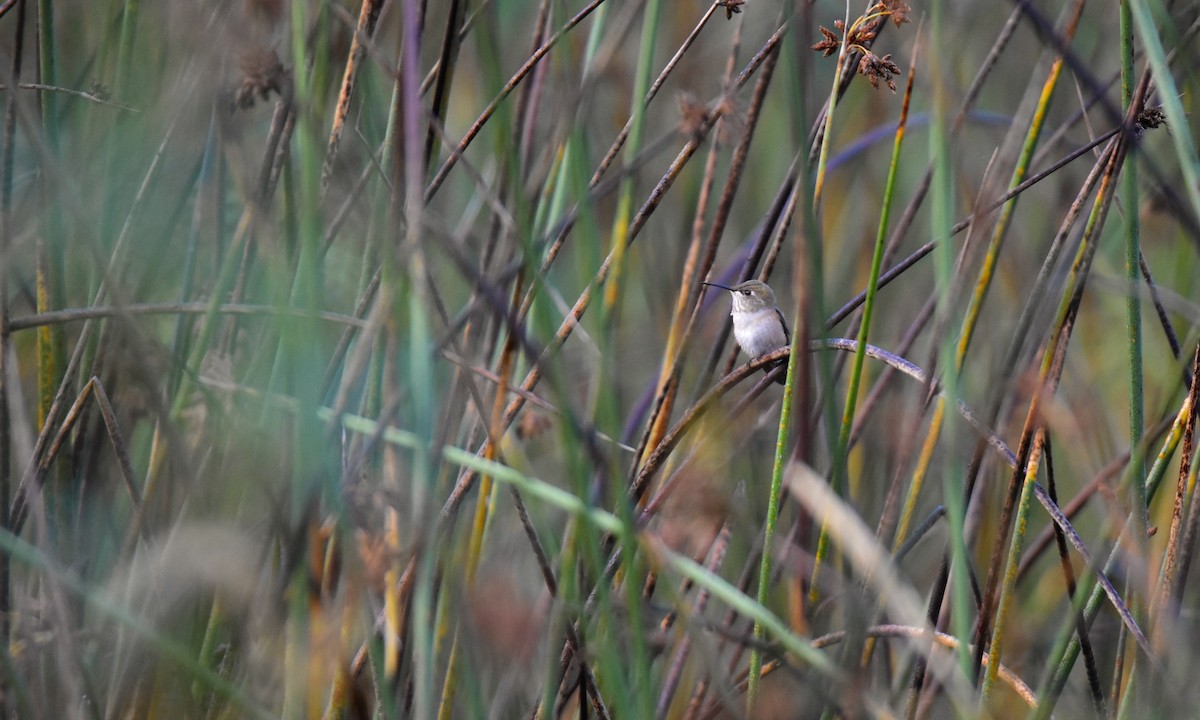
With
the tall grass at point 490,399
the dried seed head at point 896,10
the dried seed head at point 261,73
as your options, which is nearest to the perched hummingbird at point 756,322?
the tall grass at point 490,399

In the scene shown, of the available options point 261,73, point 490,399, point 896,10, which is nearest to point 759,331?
point 490,399

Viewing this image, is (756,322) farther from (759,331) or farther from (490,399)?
(490,399)

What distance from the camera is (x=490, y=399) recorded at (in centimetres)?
174

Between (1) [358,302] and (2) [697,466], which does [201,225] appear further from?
(2) [697,466]

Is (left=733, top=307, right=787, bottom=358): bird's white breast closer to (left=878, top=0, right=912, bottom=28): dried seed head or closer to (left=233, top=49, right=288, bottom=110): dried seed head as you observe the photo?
(left=878, top=0, right=912, bottom=28): dried seed head

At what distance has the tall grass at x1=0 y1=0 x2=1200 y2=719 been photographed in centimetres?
104

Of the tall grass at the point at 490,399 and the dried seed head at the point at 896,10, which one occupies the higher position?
the dried seed head at the point at 896,10

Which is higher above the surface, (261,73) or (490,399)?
(261,73)

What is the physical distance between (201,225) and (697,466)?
1064 millimetres

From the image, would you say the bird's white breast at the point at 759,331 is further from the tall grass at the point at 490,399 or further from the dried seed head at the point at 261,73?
the dried seed head at the point at 261,73

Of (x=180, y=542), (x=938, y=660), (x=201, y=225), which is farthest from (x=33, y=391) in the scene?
(x=938, y=660)

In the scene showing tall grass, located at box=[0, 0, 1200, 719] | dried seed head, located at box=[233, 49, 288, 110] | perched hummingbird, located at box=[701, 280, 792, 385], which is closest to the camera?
tall grass, located at box=[0, 0, 1200, 719]

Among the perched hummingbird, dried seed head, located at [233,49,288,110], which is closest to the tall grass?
dried seed head, located at [233,49,288,110]

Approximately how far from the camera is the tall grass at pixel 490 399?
104cm
